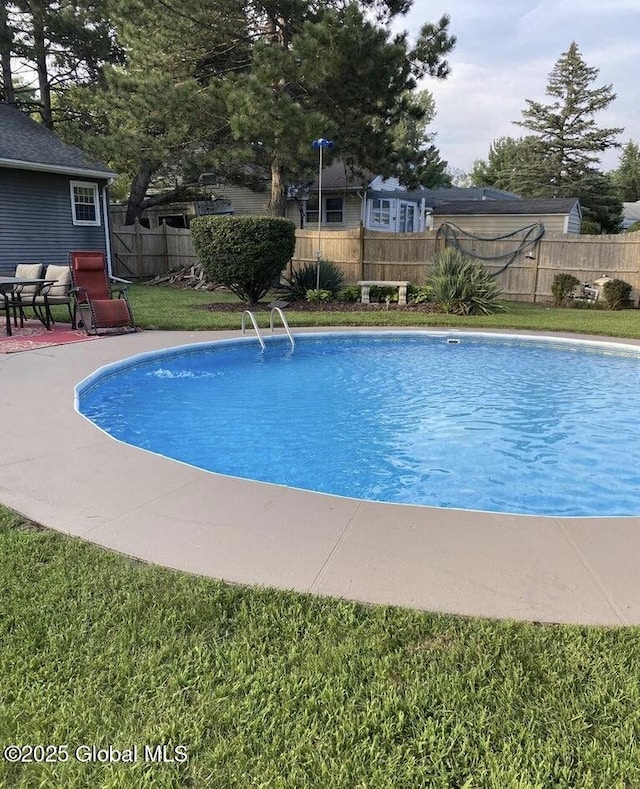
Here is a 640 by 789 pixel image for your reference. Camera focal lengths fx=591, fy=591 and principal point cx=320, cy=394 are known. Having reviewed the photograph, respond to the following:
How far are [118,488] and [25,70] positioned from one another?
23.4m

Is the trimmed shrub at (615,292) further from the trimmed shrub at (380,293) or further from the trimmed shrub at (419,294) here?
the trimmed shrub at (380,293)

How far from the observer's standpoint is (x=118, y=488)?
3729 millimetres

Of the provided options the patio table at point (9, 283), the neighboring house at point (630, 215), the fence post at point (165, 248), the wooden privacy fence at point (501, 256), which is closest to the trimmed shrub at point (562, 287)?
the wooden privacy fence at point (501, 256)

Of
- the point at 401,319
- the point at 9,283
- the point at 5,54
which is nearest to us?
the point at 9,283

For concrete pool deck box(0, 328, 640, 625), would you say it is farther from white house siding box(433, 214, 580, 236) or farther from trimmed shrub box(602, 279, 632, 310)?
white house siding box(433, 214, 580, 236)

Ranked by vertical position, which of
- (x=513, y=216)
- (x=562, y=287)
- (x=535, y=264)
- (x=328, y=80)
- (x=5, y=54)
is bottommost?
(x=562, y=287)

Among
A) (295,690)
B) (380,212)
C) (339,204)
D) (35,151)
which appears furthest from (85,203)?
(295,690)

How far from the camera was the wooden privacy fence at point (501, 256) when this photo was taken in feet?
50.7

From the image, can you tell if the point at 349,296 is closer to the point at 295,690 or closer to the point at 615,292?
the point at 615,292

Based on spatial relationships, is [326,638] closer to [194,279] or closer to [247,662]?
[247,662]

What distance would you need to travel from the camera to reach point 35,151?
16172 millimetres

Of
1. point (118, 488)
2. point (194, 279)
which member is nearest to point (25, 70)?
point (194, 279)

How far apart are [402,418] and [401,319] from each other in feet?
20.4

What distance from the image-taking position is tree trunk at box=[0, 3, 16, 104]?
19227mm
